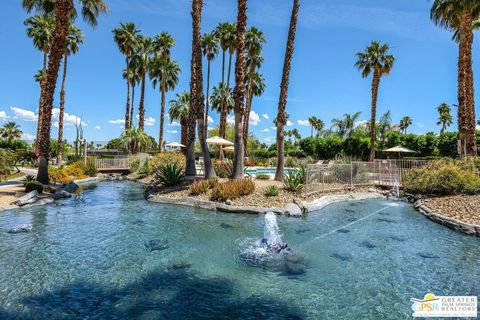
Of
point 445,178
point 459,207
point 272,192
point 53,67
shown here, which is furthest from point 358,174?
point 53,67

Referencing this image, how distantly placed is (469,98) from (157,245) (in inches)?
896

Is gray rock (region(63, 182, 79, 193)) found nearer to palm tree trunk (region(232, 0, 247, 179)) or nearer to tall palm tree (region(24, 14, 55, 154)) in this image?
palm tree trunk (region(232, 0, 247, 179))

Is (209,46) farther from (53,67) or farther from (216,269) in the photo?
Answer: (216,269)

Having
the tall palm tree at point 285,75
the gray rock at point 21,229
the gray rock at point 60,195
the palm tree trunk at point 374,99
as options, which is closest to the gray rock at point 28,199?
the gray rock at point 60,195

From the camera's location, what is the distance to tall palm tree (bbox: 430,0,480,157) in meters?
19.6

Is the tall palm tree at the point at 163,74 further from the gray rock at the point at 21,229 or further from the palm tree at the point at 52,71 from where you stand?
the gray rock at the point at 21,229

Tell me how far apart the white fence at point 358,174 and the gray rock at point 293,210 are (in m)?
3.24

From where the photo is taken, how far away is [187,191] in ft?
53.0

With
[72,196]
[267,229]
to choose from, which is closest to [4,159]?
[72,196]

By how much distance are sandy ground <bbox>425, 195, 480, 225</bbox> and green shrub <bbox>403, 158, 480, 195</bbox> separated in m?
0.90

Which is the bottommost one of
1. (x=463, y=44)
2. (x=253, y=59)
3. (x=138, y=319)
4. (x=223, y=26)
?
(x=138, y=319)

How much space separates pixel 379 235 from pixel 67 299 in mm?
8497

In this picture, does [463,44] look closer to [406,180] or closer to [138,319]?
[406,180]

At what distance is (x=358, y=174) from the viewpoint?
A: 19.0 m
